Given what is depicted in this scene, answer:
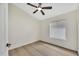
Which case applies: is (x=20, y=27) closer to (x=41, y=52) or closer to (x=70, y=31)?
(x=41, y=52)

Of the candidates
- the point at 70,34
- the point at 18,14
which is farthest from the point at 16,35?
the point at 70,34

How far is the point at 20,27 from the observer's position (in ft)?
12.1

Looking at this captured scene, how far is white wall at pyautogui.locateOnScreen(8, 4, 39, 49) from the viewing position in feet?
10.8

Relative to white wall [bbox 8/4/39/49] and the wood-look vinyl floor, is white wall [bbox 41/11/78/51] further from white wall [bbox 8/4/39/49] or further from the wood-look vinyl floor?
white wall [bbox 8/4/39/49]

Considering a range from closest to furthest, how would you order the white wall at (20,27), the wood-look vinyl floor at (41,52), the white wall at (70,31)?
1. the wood-look vinyl floor at (41,52)
2. the white wall at (70,31)
3. the white wall at (20,27)

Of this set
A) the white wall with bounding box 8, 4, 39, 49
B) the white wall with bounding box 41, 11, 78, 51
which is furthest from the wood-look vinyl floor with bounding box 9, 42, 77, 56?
the white wall with bounding box 8, 4, 39, 49

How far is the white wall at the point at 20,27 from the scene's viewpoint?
3.29 meters

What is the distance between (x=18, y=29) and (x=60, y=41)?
6.43 feet

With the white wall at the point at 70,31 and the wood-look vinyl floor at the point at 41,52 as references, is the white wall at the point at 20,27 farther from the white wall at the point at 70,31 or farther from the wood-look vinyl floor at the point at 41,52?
the white wall at the point at 70,31

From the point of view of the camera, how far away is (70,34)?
2.92 meters

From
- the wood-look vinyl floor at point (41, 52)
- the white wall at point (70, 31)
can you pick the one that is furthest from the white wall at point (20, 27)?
the white wall at point (70, 31)

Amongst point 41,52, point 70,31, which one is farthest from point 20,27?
point 70,31

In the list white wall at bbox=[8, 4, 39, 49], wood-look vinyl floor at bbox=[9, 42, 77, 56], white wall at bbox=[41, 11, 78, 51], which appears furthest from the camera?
white wall at bbox=[8, 4, 39, 49]

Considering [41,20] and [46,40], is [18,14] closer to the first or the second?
[41,20]
